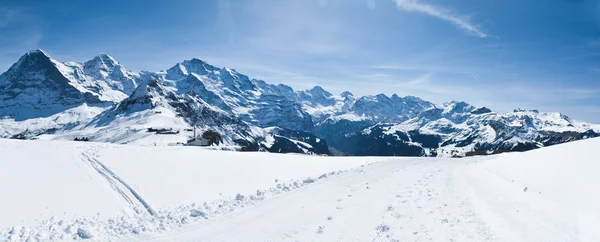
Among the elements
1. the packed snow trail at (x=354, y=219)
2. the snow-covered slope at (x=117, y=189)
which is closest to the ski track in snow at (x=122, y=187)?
the snow-covered slope at (x=117, y=189)

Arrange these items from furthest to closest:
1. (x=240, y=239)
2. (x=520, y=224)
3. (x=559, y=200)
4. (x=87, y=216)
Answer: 1. (x=559, y=200)
2. (x=87, y=216)
3. (x=520, y=224)
4. (x=240, y=239)

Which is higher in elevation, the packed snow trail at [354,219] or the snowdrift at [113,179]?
the snowdrift at [113,179]

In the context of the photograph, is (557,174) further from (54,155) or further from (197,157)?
(54,155)

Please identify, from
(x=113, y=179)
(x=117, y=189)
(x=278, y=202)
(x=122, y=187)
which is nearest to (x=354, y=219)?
(x=278, y=202)

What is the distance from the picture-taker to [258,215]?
51.2 ft

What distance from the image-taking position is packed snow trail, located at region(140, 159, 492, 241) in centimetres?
1255

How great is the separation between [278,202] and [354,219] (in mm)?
4822

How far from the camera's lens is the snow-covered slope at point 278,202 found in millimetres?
12844

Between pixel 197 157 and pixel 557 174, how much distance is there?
86.3 ft

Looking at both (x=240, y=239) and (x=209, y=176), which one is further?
(x=209, y=176)

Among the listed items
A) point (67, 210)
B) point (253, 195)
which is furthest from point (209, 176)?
point (67, 210)

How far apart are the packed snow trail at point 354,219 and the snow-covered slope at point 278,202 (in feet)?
0.14

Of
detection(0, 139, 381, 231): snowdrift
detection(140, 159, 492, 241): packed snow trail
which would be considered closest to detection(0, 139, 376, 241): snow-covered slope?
detection(0, 139, 381, 231): snowdrift

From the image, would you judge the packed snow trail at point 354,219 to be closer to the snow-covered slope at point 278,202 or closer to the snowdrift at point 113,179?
the snow-covered slope at point 278,202
